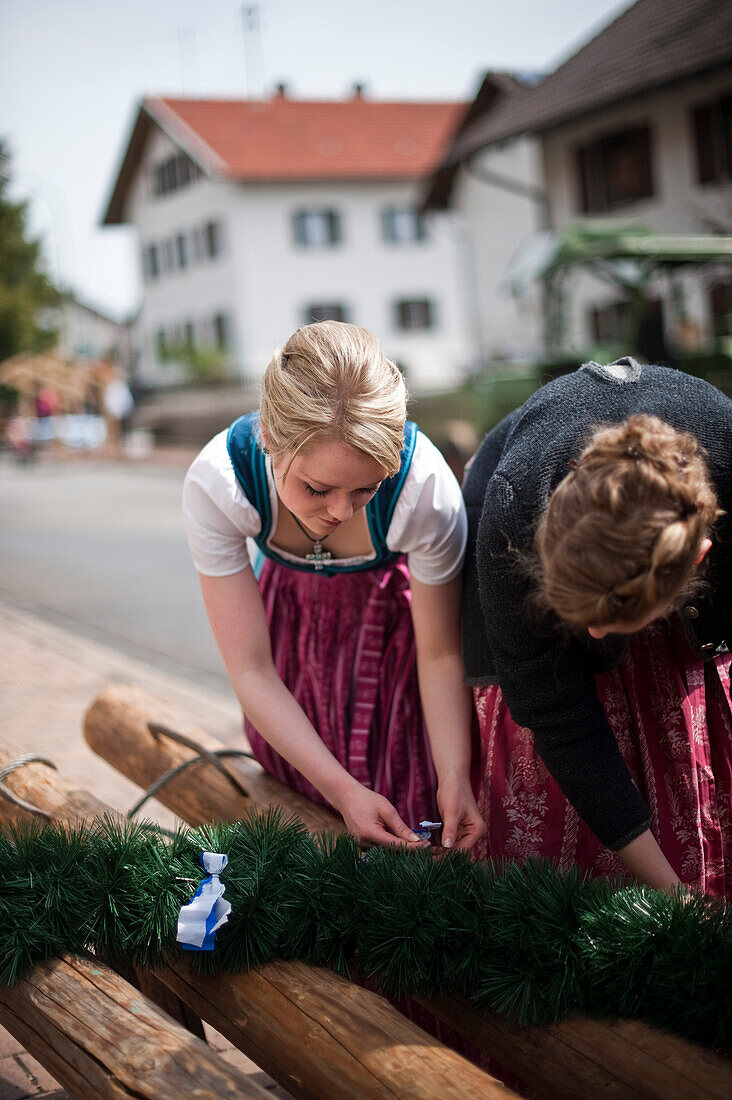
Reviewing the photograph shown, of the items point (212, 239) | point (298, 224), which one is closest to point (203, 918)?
point (298, 224)

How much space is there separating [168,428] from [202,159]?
33.2 ft

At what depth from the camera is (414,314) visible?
3428 centimetres

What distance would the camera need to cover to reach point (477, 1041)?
168 centimetres

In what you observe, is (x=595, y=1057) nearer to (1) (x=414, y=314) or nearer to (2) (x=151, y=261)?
(1) (x=414, y=314)

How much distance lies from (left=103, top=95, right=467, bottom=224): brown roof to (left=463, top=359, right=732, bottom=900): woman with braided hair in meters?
31.1

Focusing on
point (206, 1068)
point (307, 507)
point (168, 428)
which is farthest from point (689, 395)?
point (168, 428)

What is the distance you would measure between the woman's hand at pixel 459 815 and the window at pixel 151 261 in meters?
36.3

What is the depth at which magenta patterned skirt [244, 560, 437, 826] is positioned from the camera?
7.77 feet

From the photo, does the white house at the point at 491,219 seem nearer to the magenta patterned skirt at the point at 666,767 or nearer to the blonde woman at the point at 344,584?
the blonde woman at the point at 344,584

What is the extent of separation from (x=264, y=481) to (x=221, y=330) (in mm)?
31874

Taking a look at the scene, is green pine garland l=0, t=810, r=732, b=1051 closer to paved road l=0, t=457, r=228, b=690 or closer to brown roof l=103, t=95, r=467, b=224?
paved road l=0, t=457, r=228, b=690

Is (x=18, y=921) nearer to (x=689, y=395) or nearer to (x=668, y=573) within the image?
(x=668, y=573)

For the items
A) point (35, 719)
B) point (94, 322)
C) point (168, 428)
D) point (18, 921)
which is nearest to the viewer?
point (18, 921)

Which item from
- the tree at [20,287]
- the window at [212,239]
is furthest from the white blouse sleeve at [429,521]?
the tree at [20,287]
